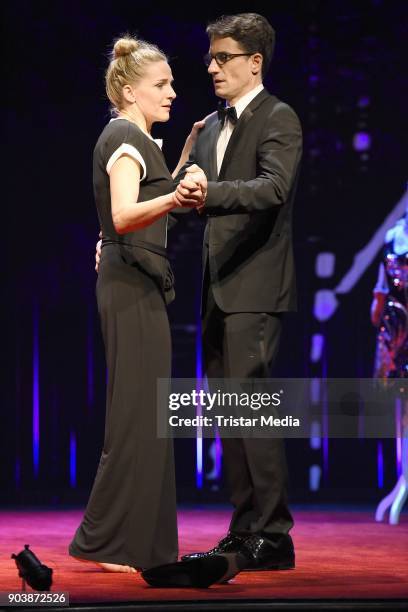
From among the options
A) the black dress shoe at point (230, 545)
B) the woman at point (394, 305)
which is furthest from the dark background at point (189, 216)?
the black dress shoe at point (230, 545)

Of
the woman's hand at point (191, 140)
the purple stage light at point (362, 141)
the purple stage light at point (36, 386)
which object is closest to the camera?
the woman's hand at point (191, 140)

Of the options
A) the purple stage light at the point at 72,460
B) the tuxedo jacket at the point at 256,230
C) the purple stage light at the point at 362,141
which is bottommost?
the purple stage light at the point at 72,460

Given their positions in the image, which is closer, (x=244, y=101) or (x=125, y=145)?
(x=125, y=145)

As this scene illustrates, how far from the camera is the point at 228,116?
324 centimetres

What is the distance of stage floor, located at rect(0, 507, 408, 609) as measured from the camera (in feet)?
8.44

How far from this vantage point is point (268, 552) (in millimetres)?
3033

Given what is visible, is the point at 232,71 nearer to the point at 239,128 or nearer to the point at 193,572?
the point at 239,128

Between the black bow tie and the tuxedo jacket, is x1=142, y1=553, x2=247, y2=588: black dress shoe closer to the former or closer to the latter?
the tuxedo jacket

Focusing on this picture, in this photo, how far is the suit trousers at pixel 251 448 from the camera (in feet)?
10.1

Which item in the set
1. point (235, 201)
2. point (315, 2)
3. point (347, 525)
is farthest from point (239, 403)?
point (315, 2)

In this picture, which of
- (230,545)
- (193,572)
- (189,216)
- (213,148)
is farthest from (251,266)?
(189,216)

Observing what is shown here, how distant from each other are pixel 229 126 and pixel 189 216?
76.1 inches

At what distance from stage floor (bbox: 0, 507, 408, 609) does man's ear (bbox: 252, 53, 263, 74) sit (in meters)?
1.43

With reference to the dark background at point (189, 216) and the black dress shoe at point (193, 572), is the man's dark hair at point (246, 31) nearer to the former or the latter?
the black dress shoe at point (193, 572)
